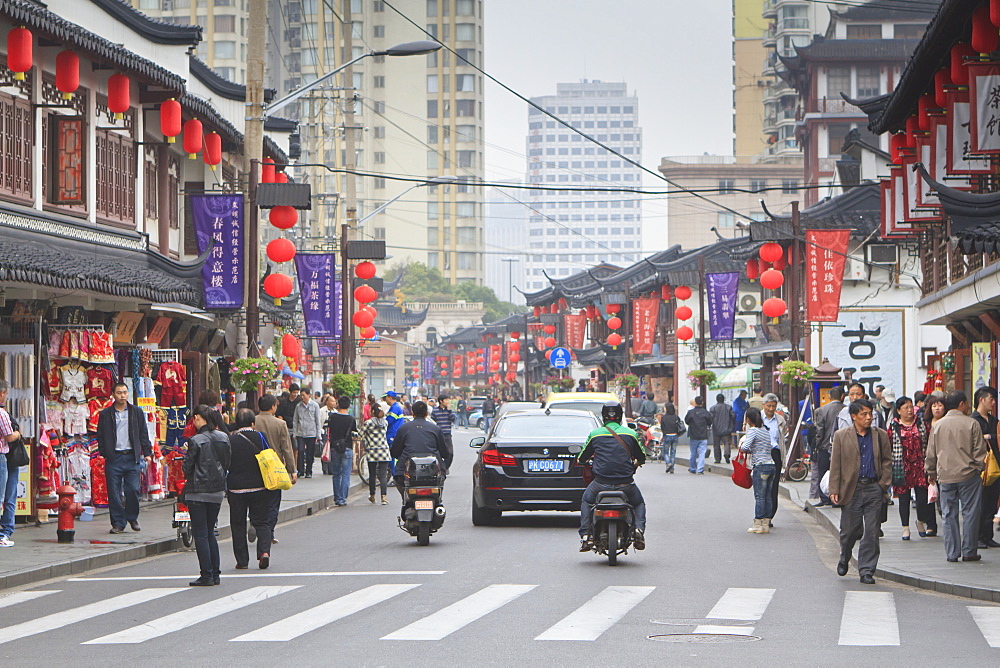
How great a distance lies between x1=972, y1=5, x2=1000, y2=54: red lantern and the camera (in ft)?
50.1

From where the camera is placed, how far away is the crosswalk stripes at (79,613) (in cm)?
1091

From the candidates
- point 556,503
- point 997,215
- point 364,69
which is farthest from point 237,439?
point 364,69

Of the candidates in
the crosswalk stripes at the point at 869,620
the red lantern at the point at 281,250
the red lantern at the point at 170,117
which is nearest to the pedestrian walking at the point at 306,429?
the red lantern at the point at 281,250

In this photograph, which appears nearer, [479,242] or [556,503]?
[556,503]

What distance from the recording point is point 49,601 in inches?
506

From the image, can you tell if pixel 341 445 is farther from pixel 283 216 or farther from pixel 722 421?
pixel 722 421

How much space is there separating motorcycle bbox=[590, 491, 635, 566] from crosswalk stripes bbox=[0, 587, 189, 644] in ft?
14.4

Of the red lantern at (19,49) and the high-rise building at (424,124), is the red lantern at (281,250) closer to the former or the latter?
the red lantern at (19,49)

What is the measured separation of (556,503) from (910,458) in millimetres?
4687

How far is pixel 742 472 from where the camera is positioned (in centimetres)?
1942

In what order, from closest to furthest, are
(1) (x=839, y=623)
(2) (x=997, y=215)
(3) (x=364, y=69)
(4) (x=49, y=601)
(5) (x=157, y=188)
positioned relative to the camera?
(1) (x=839, y=623) → (4) (x=49, y=601) → (2) (x=997, y=215) → (5) (x=157, y=188) → (3) (x=364, y=69)

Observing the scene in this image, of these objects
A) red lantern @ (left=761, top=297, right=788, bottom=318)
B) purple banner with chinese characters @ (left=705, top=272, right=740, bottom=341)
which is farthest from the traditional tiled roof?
Answer: purple banner with chinese characters @ (left=705, top=272, right=740, bottom=341)

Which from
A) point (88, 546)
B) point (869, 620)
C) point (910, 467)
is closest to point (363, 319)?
point (88, 546)

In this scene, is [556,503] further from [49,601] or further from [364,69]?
[364,69]
